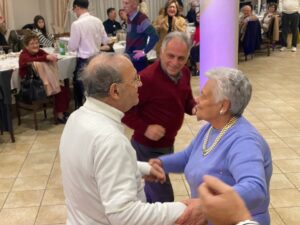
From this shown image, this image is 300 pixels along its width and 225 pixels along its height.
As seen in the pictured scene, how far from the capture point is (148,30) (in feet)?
16.5

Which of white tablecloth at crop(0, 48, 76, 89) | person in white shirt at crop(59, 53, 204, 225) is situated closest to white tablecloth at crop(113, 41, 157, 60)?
white tablecloth at crop(0, 48, 76, 89)

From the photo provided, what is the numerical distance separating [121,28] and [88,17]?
294 cm

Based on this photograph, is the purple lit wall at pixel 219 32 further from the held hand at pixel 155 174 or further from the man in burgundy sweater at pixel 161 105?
the held hand at pixel 155 174

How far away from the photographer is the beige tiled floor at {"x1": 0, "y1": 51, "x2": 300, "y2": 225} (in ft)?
11.0

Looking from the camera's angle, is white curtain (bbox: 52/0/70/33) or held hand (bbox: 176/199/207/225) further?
white curtain (bbox: 52/0/70/33)

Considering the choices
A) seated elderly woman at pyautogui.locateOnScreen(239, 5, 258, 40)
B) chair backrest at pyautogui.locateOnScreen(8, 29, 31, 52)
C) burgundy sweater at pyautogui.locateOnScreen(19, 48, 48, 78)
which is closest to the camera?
burgundy sweater at pyautogui.locateOnScreen(19, 48, 48, 78)

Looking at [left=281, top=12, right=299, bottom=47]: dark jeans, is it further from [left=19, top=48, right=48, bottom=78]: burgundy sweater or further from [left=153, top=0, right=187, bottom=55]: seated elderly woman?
[left=19, top=48, right=48, bottom=78]: burgundy sweater

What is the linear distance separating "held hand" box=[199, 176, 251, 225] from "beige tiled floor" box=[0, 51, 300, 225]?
2.36 meters

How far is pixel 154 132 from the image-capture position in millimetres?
2391

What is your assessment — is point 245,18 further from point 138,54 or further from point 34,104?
point 34,104

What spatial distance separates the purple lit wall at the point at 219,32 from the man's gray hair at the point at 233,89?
2342 millimetres

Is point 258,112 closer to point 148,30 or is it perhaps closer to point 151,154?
point 148,30

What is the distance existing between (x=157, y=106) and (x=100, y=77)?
969 millimetres

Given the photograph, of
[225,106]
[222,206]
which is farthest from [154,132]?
[222,206]
